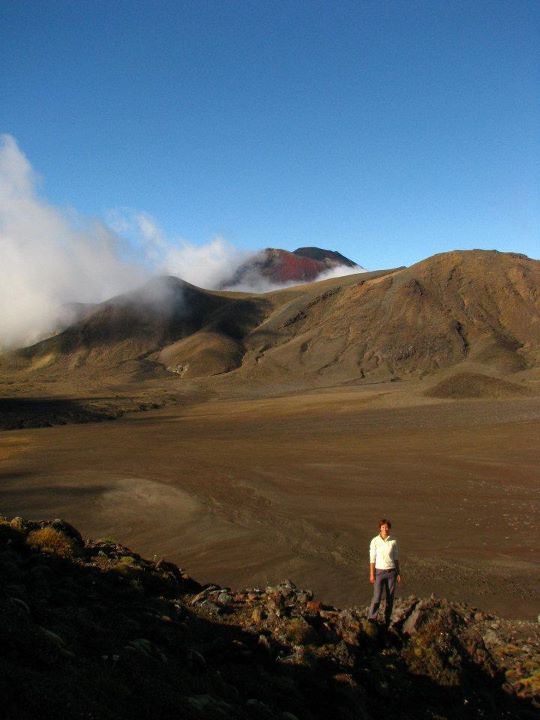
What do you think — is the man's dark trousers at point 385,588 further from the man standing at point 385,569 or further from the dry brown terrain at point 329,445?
the dry brown terrain at point 329,445

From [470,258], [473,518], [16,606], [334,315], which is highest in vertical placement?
[470,258]

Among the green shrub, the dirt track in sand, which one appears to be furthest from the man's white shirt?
the green shrub

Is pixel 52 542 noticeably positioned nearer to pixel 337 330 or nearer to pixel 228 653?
pixel 228 653

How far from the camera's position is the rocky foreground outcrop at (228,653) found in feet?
14.9

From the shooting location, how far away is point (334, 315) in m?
114

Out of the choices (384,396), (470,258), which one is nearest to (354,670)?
(384,396)

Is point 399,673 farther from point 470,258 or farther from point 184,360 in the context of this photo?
point 470,258

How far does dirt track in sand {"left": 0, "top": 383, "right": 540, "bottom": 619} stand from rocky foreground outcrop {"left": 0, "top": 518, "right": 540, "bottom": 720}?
3.94 meters

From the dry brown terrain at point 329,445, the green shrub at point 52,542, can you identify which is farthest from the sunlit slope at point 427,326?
the green shrub at point 52,542

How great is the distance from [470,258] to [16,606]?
116m

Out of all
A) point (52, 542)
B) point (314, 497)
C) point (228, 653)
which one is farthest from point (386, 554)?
point (314, 497)

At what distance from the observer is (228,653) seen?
257 inches

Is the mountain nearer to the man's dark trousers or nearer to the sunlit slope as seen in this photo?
the sunlit slope

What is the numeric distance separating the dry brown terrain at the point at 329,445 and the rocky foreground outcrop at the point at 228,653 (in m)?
3.99
